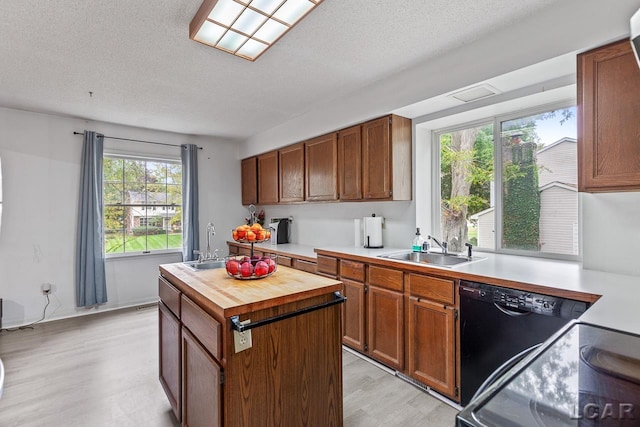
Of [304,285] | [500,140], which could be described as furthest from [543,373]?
[500,140]

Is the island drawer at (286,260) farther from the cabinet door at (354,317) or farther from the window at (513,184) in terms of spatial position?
the window at (513,184)

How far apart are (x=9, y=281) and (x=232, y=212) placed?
285 cm

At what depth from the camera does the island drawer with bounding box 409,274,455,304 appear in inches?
81.4

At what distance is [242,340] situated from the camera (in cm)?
133

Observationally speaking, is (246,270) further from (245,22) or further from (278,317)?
(245,22)

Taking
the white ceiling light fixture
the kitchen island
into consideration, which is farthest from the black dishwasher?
the white ceiling light fixture

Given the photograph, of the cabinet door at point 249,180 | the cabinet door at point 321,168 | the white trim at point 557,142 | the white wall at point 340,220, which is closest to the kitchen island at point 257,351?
the white wall at point 340,220

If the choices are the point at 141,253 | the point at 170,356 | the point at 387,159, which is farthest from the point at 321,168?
the point at 141,253

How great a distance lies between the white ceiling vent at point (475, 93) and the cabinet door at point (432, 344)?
1608 mm

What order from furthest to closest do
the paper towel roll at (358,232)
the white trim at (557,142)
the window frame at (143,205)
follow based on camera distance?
the window frame at (143,205) < the paper towel roll at (358,232) < the white trim at (557,142)

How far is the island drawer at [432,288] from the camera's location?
2.07 meters

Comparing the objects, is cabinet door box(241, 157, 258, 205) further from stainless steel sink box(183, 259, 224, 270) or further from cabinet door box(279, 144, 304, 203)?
stainless steel sink box(183, 259, 224, 270)

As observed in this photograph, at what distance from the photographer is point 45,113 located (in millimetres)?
3758

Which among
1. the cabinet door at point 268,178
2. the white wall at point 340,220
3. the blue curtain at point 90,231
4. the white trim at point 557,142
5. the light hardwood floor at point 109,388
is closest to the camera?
the light hardwood floor at point 109,388
